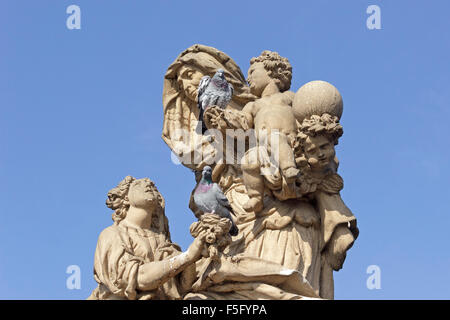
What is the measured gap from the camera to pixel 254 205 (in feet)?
54.3

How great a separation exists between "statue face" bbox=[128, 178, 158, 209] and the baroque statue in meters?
0.01

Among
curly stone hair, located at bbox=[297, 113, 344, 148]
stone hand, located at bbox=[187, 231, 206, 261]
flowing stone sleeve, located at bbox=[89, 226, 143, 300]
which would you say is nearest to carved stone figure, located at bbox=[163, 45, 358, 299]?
curly stone hair, located at bbox=[297, 113, 344, 148]

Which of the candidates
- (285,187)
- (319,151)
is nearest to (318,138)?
(319,151)

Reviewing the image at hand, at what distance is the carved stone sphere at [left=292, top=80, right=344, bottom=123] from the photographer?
1633 centimetres

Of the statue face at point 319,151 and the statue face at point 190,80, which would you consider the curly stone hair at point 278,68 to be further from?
the statue face at point 319,151

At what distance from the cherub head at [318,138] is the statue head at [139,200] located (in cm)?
182

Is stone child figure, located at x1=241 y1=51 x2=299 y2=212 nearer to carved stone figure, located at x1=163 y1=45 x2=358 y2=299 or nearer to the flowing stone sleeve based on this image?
carved stone figure, located at x1=163 y1=45 x2=358 y2=299

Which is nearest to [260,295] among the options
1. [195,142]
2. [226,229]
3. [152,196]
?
[226,229]

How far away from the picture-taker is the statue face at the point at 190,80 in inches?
723

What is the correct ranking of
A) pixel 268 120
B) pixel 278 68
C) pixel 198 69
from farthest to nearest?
1. pixel 198 69
2. pixel 278 68
3. pixel 268 120

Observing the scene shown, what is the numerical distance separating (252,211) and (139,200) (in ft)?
4.58

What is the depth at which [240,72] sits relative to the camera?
1859 cm

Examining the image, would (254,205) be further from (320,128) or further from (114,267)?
(114,267)

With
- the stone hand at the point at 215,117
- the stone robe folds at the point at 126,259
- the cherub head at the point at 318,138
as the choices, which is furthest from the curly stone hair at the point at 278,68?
the stone robe folds at the point at 126,259
